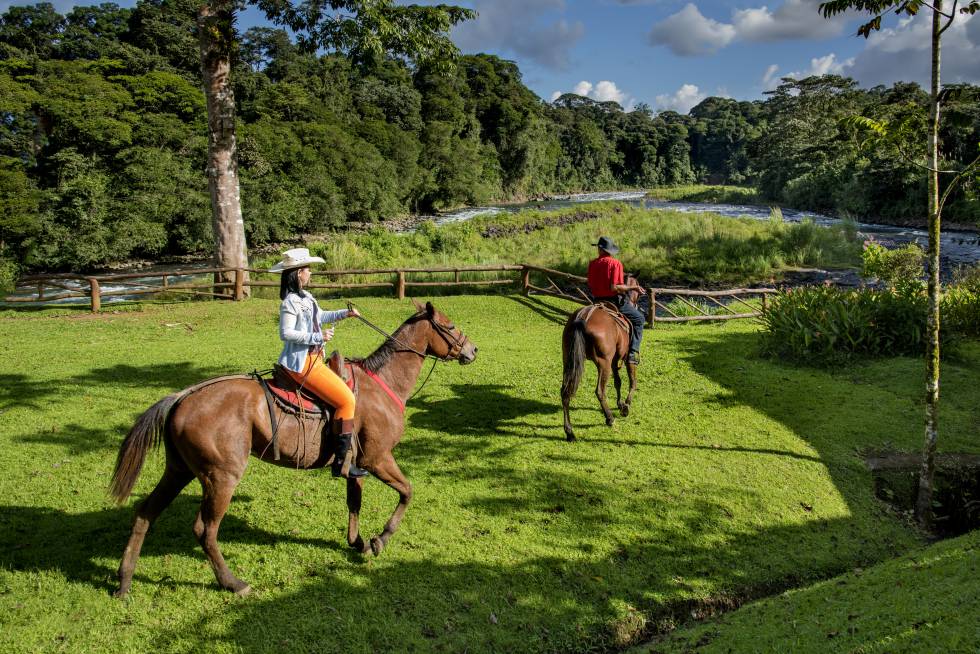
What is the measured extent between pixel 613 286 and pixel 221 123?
10.2 m

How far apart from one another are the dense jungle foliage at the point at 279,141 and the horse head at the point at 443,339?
461cm

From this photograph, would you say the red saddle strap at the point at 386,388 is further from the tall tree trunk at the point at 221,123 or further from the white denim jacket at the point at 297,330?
the tall tree trunk at the point at 221,123

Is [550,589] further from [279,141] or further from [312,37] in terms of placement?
[279,141]

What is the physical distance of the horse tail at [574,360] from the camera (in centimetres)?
771

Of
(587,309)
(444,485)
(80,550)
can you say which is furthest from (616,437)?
(80,550)

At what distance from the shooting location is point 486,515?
5.84 m

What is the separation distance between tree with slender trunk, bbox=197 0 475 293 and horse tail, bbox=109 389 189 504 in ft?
33.6

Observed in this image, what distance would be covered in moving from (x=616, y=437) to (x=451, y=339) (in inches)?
131

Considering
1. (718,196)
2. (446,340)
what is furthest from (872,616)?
(718,196)

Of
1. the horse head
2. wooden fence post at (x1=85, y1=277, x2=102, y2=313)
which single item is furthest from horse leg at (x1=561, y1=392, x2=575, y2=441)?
wooden fence post at (x1=85, y1=277, x2=102, y2=313)

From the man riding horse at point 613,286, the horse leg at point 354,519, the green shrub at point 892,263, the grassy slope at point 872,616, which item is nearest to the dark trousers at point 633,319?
the man riding horse at point 613,286

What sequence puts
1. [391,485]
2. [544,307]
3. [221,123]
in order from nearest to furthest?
1. [391,485]
2. [221,123]
3. [544,307]

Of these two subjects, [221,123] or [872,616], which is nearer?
[872,616]

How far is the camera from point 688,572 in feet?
16.9
